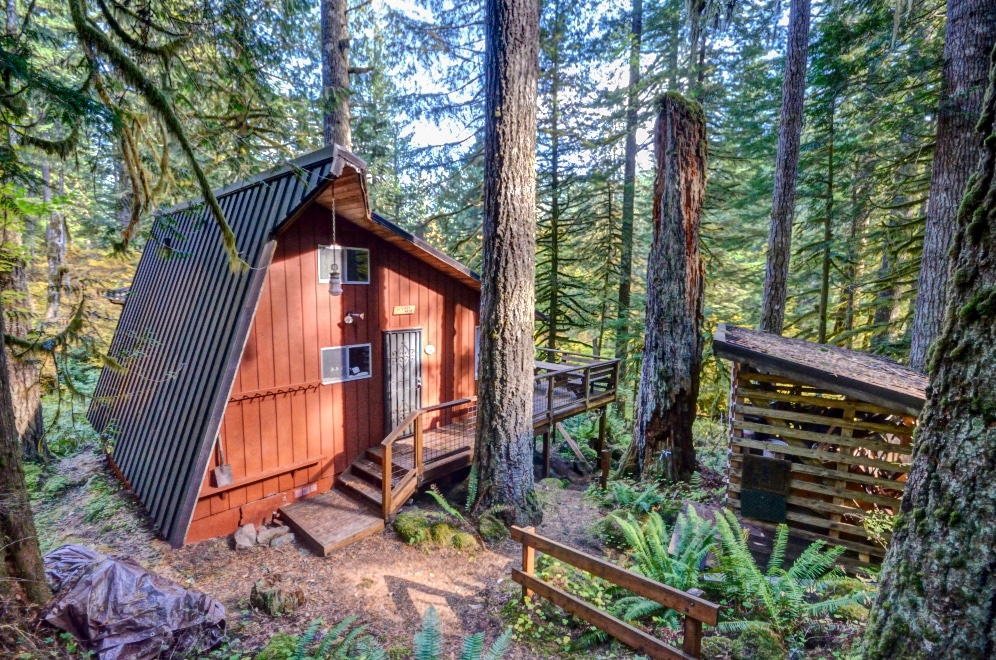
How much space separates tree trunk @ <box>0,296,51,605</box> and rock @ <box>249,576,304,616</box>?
1733 millimetres

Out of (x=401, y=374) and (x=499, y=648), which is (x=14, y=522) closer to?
(x=499, y=648)

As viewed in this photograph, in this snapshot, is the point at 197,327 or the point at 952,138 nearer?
the point at 952,138

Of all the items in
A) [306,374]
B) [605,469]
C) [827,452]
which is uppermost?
[306,374]

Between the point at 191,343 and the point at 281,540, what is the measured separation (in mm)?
3392

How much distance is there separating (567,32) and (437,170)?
474 centimetres

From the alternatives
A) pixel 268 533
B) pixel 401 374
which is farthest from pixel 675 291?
pixel 268 533

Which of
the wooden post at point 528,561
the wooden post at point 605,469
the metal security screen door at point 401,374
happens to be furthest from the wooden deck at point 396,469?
the wooden post at point 528,561

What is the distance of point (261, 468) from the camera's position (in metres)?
6.74

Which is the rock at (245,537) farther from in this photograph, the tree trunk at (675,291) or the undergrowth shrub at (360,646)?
the tree trunk at (675,291)

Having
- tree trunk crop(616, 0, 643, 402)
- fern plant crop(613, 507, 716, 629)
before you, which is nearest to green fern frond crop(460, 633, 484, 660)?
fern plant crop(613, 507, 716, 629)

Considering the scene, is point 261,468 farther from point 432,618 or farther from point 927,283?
point 927,283

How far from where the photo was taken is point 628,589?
3.60 meters

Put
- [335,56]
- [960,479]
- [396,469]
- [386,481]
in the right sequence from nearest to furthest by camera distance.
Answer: [960,479], [386,481], [396,469], [335,56]

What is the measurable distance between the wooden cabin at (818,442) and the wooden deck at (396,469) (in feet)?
13.4
